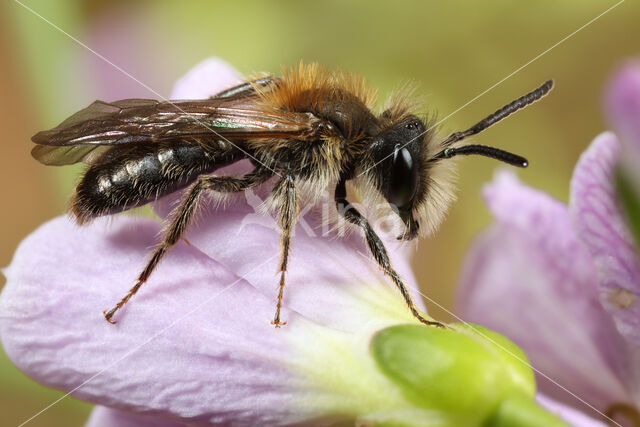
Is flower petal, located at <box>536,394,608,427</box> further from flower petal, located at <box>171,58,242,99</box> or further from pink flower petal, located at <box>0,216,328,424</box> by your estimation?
flower petal, located at <box>171,58,242,99</box>

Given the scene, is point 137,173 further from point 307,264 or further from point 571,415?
point 571,415

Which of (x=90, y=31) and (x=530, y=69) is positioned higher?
(x=530, y=69)

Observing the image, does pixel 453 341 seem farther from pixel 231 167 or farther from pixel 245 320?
pixel 231 167

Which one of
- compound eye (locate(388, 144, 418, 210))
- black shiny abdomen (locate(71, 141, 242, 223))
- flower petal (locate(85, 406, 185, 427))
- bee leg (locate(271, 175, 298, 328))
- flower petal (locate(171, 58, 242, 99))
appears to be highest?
compound eye (locate(388, 144, 418, 210))

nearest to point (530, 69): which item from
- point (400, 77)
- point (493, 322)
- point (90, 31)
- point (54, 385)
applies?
point (400, 77)

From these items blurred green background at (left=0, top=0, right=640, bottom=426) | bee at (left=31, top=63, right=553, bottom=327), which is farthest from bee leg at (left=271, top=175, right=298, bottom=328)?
blurred green background at (left=0, top=0, right=640, bottom=426)
